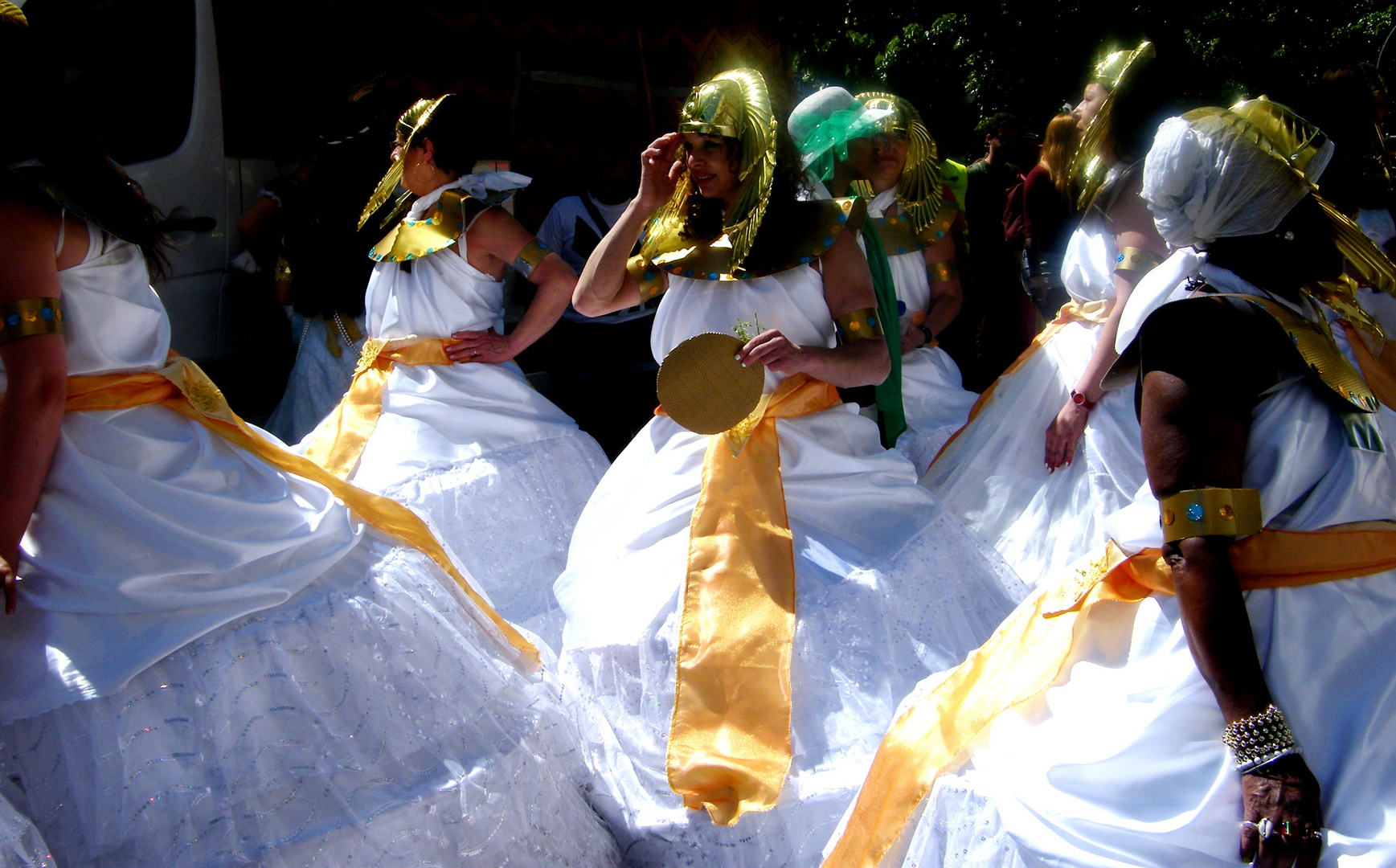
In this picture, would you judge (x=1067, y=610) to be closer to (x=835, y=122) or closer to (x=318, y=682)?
(x=318, y=682)

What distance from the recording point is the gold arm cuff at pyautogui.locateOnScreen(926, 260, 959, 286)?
4.38m

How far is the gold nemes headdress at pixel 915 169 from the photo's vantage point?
13.9ft

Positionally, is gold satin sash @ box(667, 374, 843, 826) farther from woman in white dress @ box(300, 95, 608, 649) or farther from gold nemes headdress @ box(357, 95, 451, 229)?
gold nemes headdress @ box(357, 95, 451, 229)

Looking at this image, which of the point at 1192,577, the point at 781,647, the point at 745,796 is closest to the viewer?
the point at 1192,577

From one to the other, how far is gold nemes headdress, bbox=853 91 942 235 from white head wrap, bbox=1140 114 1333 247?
2574 millimetres

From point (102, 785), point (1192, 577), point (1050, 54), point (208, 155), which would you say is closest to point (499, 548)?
point (102, 785)

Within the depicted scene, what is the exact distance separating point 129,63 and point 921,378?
3.46 metres

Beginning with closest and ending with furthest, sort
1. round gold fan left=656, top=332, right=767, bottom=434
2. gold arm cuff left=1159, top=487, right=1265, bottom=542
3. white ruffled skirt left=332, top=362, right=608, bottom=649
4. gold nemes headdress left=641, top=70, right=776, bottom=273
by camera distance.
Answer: gold arm cuff left=1159, top=487, right=1265, bottom=542 → round gold fan left=656, top=332, right=767, bottom=434 → gold nemes headdress left=641, top=70, right=776, bottom=273 → white ruffled skirt left=332, top=362, right=608, bottom=649

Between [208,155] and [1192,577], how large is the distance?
4.61m

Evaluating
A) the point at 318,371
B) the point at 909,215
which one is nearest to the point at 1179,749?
the point at 909,215

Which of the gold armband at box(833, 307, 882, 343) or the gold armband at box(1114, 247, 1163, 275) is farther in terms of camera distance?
the gold armband at box(1114, 247, 1163, 275)

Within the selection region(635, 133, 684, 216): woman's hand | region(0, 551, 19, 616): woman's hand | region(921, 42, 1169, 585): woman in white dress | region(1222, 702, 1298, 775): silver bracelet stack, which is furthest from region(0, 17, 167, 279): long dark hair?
region(921, 42, 1169, 585): woman in white dress

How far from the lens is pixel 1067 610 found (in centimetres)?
171

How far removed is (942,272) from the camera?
438 centimetres
